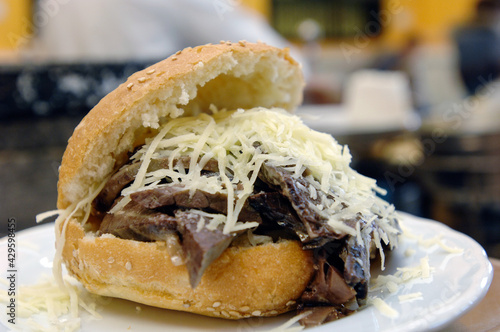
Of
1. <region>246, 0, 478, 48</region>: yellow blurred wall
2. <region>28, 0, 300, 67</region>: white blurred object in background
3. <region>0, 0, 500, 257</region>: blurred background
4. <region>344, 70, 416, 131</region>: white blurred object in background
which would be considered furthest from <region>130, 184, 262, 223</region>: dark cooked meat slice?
<region>246, 0, 478, 48</region>: yellow blurred wall

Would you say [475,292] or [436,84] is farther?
[436,84]

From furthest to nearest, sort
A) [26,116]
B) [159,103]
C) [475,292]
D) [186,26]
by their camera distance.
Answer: [186,26] → [26,116] → [159,103] → [475,292]

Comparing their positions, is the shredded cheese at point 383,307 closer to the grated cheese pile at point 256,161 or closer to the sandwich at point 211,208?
the sandwich at point 211,208

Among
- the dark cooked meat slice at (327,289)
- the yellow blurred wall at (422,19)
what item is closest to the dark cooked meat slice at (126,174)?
the dark cooked meat slice at (327,289)

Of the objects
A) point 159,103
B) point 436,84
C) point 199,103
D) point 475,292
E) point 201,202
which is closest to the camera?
point 475,292

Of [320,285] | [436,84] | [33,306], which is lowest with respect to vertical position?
[436,84]

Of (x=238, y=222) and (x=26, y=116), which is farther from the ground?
(x=238, y=222)

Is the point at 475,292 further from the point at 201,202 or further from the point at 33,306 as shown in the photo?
the point at 33,306

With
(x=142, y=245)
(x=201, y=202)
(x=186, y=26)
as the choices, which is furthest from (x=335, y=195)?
(x=186, y=26)
